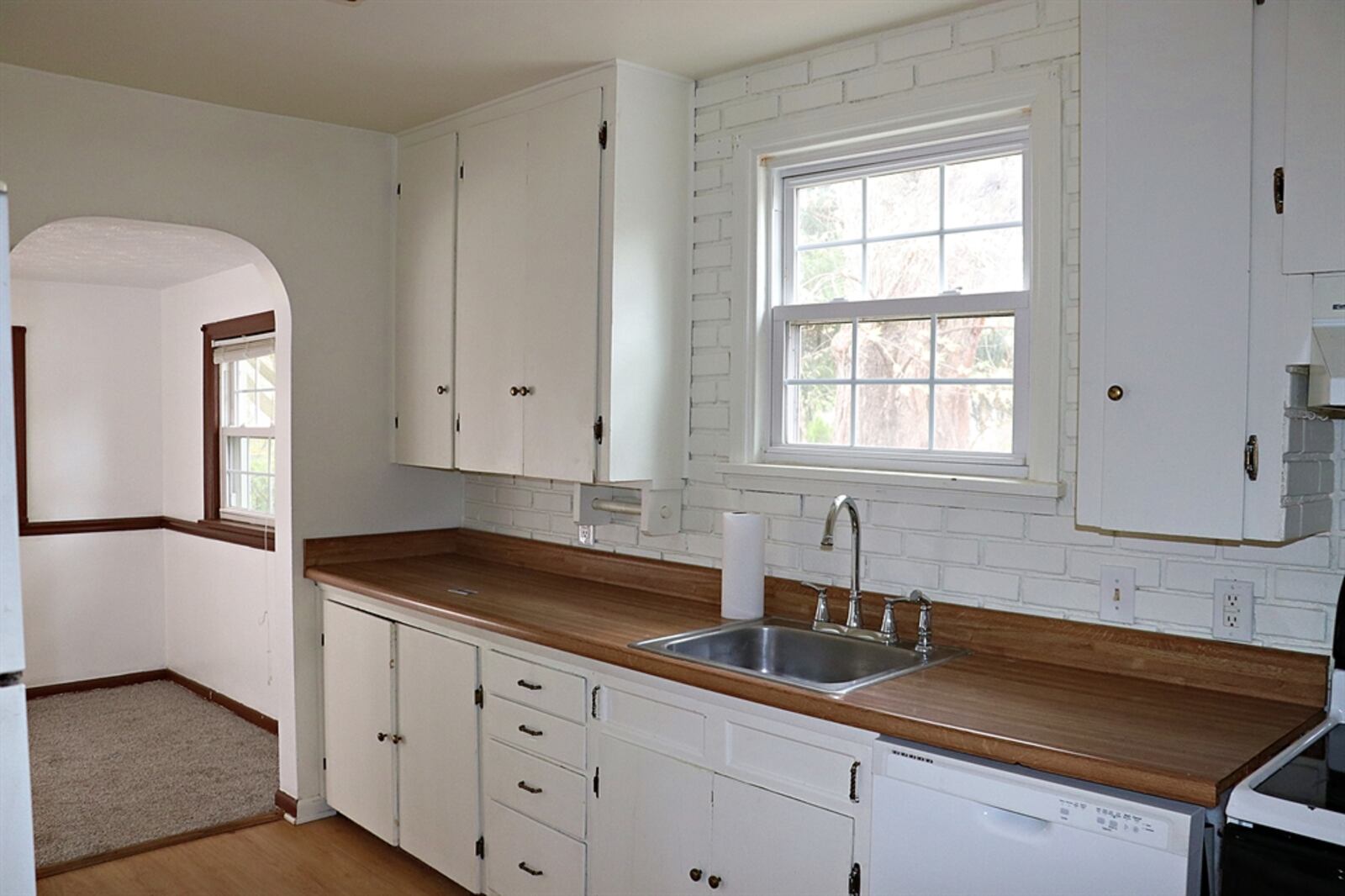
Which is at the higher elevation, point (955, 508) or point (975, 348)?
point (975, 348)

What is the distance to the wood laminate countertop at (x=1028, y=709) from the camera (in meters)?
1.83

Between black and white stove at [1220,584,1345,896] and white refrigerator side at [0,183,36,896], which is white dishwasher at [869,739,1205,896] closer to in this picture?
black and white stove at [1220,584,1345,896]

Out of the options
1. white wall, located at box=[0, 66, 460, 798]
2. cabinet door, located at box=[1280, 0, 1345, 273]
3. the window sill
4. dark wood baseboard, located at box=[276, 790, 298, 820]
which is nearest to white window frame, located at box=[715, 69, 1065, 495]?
the window sill

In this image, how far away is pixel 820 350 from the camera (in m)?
3.14

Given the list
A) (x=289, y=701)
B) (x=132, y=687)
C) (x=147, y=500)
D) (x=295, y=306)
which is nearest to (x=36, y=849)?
(x=289, y=701)

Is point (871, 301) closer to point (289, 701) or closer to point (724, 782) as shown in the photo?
point (724, 782)

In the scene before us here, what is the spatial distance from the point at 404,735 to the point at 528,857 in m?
0.74

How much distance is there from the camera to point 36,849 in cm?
376

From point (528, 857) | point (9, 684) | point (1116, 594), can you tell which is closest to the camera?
point (9, 684)

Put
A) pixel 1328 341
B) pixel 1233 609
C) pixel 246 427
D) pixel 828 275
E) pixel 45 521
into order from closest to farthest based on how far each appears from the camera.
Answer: pixel 1328 341 → pixel 1233 609 → pixel 828 275 → pixel 246 427 → pixel 45 521

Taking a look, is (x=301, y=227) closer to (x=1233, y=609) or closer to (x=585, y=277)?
(x=585, y=277)

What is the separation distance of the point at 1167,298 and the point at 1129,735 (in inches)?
32.8

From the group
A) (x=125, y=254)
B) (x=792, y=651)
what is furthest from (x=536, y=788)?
(x=125, y=254)

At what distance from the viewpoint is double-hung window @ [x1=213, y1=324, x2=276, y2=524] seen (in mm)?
5430
